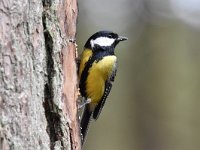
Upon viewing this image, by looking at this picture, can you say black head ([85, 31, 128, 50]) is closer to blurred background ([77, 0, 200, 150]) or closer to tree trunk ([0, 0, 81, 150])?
tree trunk ([0, 0, 81, 150])

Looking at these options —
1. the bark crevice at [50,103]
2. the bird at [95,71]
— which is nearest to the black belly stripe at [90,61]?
the bird at [95,71]

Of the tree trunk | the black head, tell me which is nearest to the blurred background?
the black head

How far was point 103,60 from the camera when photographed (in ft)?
13.7

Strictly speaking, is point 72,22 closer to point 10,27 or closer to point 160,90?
point 10,27

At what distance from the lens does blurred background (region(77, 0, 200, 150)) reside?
1269cm

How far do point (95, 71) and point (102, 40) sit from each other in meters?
0.26

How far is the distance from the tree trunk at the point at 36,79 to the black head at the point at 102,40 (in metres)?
1.36

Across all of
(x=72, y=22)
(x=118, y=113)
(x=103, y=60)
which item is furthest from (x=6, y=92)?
(x=118, y=113)

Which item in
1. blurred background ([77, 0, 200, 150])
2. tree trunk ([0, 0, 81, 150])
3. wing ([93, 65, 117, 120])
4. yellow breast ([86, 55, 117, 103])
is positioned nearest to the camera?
tree trunk ([0, 0, 81, 150])

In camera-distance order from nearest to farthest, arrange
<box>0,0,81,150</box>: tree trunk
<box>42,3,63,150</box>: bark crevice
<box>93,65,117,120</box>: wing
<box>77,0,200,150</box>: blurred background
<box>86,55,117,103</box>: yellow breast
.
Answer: <box>0,0,81,150</box>: tree trunk, <box>42,3,63,150</box>: bark crevice, <box>86,55,117,103</box>: yellow breast, <box>93,65,117,120</box>: wing, <box>77,0,200,150</box>: blurred background

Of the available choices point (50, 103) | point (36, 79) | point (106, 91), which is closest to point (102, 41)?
point (106, 91)

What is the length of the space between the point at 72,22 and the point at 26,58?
71 centimetres

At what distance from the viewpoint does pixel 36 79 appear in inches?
94.7

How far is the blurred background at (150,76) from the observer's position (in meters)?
12.7
